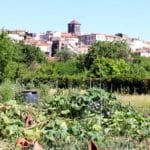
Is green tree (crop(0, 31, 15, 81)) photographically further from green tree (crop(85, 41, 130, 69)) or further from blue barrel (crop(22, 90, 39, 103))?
green tree (crop(85, 41, 130, 69))

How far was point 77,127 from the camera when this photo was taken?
27.9 feet

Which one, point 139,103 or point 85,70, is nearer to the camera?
point 139,103

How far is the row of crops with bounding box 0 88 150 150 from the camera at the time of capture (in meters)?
7.25

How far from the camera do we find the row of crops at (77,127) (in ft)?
23.8

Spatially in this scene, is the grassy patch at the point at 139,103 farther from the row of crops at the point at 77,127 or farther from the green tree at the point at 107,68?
the green tree at the point at 107,68

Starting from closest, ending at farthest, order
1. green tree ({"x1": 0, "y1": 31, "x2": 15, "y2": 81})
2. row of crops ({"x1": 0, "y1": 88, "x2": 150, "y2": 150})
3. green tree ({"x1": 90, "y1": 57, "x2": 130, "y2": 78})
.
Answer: row of crops ({"x1": 0, "y1": 88, "x2": 150, "y2": 150}) → green tree ({"x1": 0, "y1": 31, "x2": 15, "y2": 81}) → green tree ({"x1": 90, "y1": 57, "x2": 130, "y2": 78})

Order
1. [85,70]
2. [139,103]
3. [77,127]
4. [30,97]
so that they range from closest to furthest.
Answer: [77,127] → [30,97] → [139,103] → [85,70]

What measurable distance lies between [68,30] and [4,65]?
16219 cm

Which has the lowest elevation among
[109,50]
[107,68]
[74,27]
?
[107,68]

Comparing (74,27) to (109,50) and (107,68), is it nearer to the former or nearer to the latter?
(109,50)

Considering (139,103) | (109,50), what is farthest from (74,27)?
(139,103)

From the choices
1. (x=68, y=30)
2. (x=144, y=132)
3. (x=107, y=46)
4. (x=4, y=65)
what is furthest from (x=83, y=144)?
(x=68, y=30)

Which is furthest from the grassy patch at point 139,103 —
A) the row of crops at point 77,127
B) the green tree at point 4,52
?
the green tree at point 4,52

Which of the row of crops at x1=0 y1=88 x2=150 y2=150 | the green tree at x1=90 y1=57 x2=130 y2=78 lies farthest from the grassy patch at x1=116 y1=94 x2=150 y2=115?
the green tree at x1=90 y1=57 x2=130 y2=78
